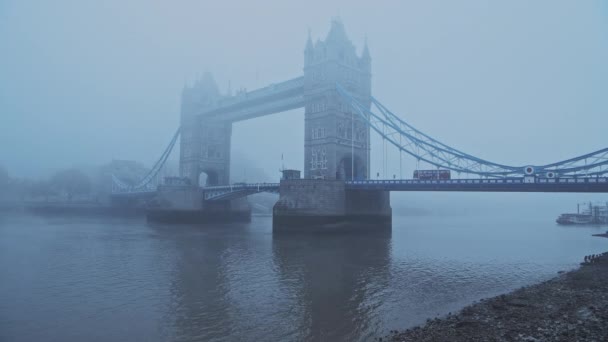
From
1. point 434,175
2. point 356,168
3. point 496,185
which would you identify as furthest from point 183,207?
point 496,185

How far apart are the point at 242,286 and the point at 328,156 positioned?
2797 cm

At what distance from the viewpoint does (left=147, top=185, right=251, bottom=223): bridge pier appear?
5197 centimetres

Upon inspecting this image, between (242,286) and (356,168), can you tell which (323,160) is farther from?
(242,286)

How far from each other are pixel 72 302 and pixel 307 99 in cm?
3600

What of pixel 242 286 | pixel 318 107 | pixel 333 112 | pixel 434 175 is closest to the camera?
pixel 242 286

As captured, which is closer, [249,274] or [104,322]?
[104,322]

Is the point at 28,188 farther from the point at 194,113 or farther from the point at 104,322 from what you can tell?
the point at 104,322

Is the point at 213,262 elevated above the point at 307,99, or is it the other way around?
the point at 307,99

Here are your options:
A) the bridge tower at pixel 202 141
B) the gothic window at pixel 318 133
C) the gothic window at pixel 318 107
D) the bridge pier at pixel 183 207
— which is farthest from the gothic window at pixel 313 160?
the bridge tower at pixel 202 141

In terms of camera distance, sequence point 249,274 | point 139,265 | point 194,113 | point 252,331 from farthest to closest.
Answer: point 194,113 → point 139,265 → point 249,274 → point 252,331

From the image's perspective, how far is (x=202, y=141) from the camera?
6316 cm

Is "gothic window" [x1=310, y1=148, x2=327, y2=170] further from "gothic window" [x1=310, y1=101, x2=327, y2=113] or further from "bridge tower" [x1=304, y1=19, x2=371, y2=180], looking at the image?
"gothic window" [x1=310, y1=101, x2=327, y2=113]

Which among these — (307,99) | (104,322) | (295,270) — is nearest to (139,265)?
(295,270)

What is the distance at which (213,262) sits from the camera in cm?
2167
